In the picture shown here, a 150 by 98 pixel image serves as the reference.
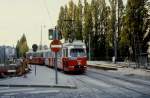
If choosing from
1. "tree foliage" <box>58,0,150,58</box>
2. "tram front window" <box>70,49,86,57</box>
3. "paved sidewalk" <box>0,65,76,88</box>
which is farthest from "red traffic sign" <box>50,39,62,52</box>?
"tree foliage" <box>58,0,150,58</box>

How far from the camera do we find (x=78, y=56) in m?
38.4

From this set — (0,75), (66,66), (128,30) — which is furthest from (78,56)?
(128,30)

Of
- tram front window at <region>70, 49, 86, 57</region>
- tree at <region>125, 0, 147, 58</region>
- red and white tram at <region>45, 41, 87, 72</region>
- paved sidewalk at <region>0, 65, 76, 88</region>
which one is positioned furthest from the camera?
tree at <region>125, 0, 147, 58</region>

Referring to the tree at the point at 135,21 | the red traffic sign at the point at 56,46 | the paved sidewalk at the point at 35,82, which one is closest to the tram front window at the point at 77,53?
the paved sidewalk at the point at 35,82

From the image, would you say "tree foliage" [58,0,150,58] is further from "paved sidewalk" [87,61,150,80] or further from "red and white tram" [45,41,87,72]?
"red and white tram" [45,41,87,72]

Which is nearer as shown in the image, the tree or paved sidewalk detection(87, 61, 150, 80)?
paved sidewalk detection(87, 61, 150, 80)

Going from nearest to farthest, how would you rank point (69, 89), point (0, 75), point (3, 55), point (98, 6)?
point (69, 89) → point (0, 75) → point (3, 55) → point (98, 6)

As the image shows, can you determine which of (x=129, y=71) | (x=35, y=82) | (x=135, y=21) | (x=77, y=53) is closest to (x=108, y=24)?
(x=135, y=21)

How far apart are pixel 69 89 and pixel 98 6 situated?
62.9 m

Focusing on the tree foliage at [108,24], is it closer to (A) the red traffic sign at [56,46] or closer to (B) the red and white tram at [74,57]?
(B) the red and white tram at [74,57]

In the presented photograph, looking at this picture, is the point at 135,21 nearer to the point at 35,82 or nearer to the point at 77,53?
the point at 77,53

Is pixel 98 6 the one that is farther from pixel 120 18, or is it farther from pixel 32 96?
pixel 32 96

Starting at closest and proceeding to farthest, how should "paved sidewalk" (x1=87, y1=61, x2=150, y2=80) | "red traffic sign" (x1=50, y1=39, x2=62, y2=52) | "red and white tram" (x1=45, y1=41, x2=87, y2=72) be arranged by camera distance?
"red traffic sign" (x1=50, y1=39, x2=62, y2=52) < "paved sidewalk" (x1=87, y1=61, x2=150, y2=80) < "red and white tram" (x1=45, y1=41, x2=87, y2=72)

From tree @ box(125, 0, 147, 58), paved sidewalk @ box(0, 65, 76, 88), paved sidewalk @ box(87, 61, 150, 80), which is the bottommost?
paved sidewalk @ box(0, 65, 76, 88)
